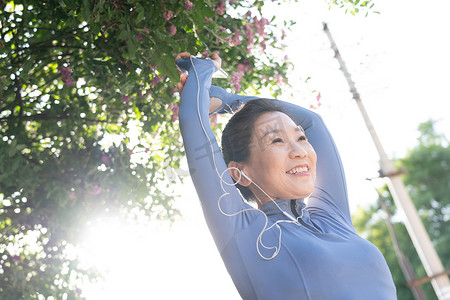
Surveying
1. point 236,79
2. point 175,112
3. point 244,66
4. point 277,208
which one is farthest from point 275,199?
point 244,66

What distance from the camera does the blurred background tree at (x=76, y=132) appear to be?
392 centimetres

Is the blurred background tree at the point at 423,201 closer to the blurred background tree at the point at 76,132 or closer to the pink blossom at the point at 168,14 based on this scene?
the blurred background tree at the point at 76,132

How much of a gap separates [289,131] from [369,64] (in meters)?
2.27

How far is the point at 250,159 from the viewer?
2.01 m

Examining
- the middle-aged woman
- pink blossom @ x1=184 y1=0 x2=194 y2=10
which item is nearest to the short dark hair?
the middle-aged woman

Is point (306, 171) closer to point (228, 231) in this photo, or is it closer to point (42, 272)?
point (228, 231)

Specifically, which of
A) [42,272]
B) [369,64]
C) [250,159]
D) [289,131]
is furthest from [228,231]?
[42,272]

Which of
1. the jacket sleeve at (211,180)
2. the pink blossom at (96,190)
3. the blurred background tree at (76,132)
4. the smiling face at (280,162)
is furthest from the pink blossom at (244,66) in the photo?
the jacket sleeve at (211,180)

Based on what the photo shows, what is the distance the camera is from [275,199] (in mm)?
1978

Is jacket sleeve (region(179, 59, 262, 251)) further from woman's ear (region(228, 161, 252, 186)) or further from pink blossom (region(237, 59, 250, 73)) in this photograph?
pink blossom (region(237, 59, 250, 73))

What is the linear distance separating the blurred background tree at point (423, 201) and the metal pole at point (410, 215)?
16563 mm

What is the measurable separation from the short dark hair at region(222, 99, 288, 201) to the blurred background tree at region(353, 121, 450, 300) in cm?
1900

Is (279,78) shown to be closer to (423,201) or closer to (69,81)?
(69,81)

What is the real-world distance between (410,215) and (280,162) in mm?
2543
